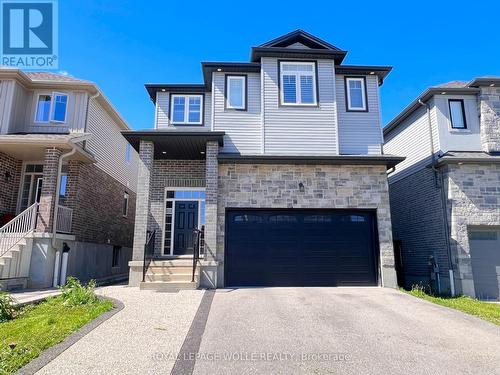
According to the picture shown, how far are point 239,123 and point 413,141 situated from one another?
7.57m

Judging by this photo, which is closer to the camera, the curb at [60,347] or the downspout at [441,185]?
the curb at [60,347]

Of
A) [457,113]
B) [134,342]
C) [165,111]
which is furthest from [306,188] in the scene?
[134,342]

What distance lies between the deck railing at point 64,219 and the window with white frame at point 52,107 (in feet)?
12.2

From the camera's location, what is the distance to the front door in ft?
39.0

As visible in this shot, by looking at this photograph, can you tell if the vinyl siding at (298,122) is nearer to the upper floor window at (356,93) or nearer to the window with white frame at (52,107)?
the upper floor window at (356,93)

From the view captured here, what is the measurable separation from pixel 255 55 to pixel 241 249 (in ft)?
23.1

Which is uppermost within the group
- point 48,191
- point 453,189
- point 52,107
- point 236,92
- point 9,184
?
point 236,92

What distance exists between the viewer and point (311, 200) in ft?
36.2

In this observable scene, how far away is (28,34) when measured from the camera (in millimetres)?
11969

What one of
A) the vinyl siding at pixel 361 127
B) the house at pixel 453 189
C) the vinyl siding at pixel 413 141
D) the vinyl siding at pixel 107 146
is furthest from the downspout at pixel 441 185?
the vinyl siding at pixel 107 146

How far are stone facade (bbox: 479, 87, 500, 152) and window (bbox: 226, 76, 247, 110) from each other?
29.2ft

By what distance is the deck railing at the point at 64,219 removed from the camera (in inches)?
452

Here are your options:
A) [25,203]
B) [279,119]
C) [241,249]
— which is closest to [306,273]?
[241,249]

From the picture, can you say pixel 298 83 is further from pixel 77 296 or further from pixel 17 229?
pixel 17 229
